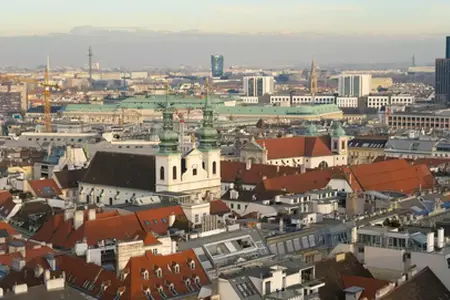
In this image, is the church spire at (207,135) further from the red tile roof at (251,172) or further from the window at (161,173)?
the red tile roof at (251,172)

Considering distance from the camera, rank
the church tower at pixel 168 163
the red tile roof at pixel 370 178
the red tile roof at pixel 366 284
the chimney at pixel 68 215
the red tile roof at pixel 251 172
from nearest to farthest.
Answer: the red tile roof at pixel 366 284, the chimney at pixel 68 215, the church tower at pixel 168 163, the red tile roof at pixel 370 178, the red tile roof at pixel 251 172

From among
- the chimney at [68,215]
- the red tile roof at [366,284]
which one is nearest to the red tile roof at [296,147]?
the chimney at [68,215]

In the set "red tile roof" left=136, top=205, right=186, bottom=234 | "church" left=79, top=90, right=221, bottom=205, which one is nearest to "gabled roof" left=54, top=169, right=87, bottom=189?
"church" left=79, top=90, right=221, bottom=205

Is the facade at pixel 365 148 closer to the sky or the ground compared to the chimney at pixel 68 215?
closer to the ground

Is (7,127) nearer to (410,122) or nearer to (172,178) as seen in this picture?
(410,122)

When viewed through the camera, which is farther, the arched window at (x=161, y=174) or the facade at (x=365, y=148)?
the facade at (x=365, y=148)

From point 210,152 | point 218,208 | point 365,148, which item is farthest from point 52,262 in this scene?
point 365,148
